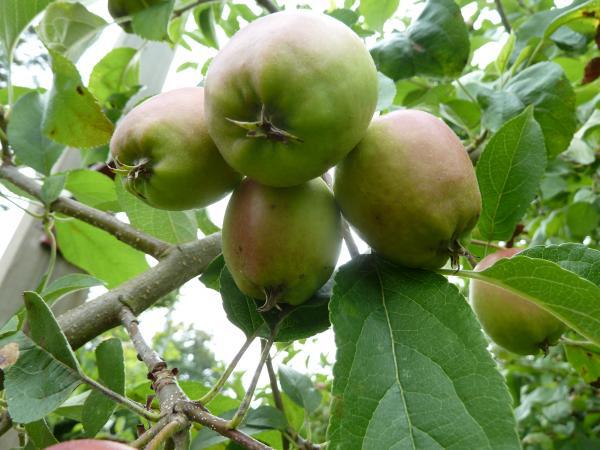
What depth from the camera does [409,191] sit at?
0.57 meters

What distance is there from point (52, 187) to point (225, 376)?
1.71 ft

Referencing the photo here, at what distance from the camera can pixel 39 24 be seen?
3.78 ft

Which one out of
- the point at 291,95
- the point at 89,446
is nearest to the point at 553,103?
the point at 291,95

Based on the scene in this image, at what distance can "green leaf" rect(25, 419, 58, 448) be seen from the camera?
695mm

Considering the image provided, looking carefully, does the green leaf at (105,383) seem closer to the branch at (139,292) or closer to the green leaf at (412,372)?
the branch at (139,292)

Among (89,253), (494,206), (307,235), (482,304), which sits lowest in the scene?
(89,253)

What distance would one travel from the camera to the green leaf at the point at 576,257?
632 millimetres

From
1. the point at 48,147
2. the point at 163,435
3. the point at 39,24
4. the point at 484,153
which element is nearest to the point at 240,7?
the point at 39,24

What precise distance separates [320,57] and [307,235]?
0.17 meters

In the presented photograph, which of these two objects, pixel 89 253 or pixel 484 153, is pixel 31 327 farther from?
pixel 89 253

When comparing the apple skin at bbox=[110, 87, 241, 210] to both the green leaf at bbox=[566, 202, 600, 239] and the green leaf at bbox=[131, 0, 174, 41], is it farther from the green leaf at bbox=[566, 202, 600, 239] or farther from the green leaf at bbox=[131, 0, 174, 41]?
the green leaf at bbox=[566, 202, 600, 239]

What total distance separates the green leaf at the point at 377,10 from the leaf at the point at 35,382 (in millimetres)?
960

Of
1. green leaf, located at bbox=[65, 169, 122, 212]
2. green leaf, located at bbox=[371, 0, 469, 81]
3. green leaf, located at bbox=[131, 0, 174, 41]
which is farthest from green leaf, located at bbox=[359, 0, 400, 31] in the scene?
green leaf, located at bbox=[65, 169, 122, 212]

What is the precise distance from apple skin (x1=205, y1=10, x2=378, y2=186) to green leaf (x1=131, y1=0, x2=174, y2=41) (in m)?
0.56
